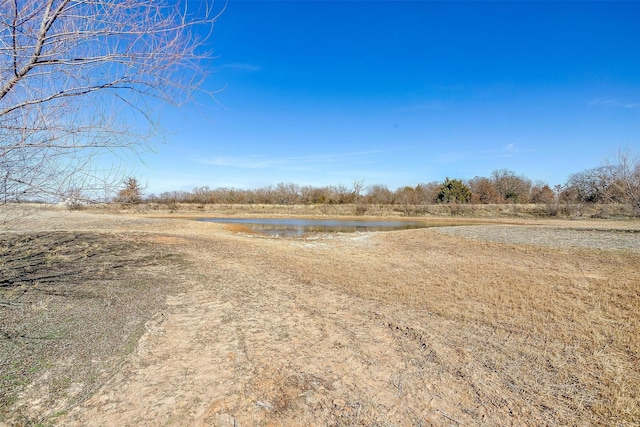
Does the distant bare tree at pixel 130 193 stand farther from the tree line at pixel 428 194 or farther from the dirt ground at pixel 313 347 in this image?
the tree line at pixel 428 194

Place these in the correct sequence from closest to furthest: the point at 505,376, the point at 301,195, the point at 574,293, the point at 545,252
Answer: the point at 505,376
the point at 574,293
the point at 545,252
the point at 301,195

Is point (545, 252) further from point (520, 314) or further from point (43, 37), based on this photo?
point (43, 37)

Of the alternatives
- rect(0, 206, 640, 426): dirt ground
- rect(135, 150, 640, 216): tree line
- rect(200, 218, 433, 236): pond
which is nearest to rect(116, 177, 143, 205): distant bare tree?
rect(0, 206, 640, 426): dirt ground

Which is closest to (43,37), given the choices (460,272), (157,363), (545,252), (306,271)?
(157,363)

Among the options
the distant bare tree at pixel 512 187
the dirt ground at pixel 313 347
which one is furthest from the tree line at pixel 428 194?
the dirt ground at pixel 313 347

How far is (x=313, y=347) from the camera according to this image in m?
4.09

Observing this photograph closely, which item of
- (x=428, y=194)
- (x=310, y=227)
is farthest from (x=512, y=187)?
(x=310, y=227)

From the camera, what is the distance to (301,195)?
6831 centimetres

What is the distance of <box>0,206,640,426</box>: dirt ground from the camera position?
2.85 m

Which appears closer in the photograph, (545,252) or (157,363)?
(157,363)

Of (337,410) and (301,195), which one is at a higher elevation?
(301,195)

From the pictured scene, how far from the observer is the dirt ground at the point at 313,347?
2.85 meters

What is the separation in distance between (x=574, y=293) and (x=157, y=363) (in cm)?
789

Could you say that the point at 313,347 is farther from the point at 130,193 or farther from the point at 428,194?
the point at 428,194
